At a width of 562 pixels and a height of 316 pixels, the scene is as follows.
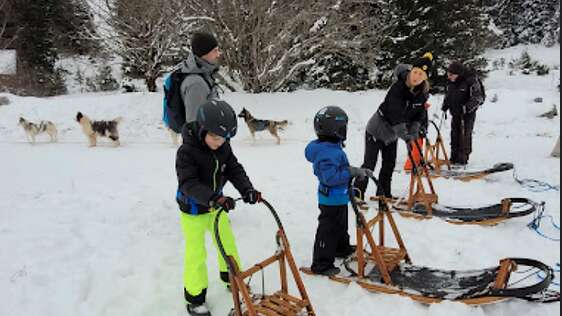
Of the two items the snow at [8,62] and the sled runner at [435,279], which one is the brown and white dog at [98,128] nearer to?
the sled runner at [435,279]

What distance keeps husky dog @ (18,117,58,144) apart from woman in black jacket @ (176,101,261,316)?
357 inches

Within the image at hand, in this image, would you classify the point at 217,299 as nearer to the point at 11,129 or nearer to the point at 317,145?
the point at 317,145

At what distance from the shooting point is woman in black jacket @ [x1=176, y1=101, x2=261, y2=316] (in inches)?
113

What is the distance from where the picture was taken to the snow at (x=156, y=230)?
3.43 m

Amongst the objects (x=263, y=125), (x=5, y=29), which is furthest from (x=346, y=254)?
(x=5, y=29)

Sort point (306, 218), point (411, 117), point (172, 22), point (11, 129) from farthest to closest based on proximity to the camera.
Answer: point (172, 22)
point (11, 129)
point (411, 117)
point (306, 218)

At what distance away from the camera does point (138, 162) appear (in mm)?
8383

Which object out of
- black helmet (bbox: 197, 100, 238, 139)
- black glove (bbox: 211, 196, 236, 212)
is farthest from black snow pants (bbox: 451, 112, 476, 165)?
black glove (bbox: 211, 196, 236, 212)

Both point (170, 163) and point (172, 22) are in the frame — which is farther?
point (172, 22)

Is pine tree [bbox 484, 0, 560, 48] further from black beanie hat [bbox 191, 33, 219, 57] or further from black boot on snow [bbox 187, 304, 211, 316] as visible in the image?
black boot on snow [bbox 187, 304, 211, 316]

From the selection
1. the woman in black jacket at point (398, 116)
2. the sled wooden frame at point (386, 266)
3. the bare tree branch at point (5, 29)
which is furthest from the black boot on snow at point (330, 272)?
the bare tree branch at point (5, 29)

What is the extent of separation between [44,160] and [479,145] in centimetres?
944

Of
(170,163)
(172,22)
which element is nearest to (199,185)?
(170,163)

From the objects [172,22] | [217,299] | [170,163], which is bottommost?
[217,299]
